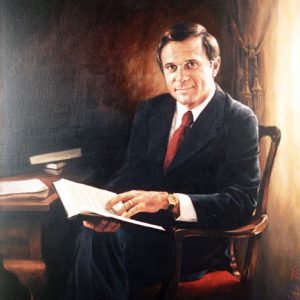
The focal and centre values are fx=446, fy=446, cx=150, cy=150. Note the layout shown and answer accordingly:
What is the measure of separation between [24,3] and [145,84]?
0.57 meters

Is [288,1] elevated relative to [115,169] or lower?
elevated

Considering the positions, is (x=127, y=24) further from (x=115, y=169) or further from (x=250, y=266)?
(x=250, y=266)

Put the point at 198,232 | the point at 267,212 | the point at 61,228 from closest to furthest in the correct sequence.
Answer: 1. the point at 198,232
2. the point at 61,228
3. the point at 267,212

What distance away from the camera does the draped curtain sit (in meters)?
1.81

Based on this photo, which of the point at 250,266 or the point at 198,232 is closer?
the point at 198,232

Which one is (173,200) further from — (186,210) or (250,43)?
(250,43)

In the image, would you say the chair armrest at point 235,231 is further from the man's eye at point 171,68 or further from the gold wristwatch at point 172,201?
the man's eye at point 171,68

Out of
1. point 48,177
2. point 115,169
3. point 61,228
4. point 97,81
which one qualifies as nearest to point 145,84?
point 97,81

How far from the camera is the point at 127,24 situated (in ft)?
5.86

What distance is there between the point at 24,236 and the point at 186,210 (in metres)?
0.63

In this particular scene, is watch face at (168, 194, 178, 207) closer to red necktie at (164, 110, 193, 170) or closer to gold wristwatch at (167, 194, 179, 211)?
gold wristwatch at (167, 194, 179, 211)

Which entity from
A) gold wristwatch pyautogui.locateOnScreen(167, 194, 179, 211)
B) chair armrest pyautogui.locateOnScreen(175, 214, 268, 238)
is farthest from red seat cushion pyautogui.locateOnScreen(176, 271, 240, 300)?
gold wristwatch pyautogui.locateOnScreen(167, 194, 179, 211)

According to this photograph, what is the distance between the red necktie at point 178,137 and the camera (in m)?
1.80

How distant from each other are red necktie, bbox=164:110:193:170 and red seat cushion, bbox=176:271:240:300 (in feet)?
1.51
